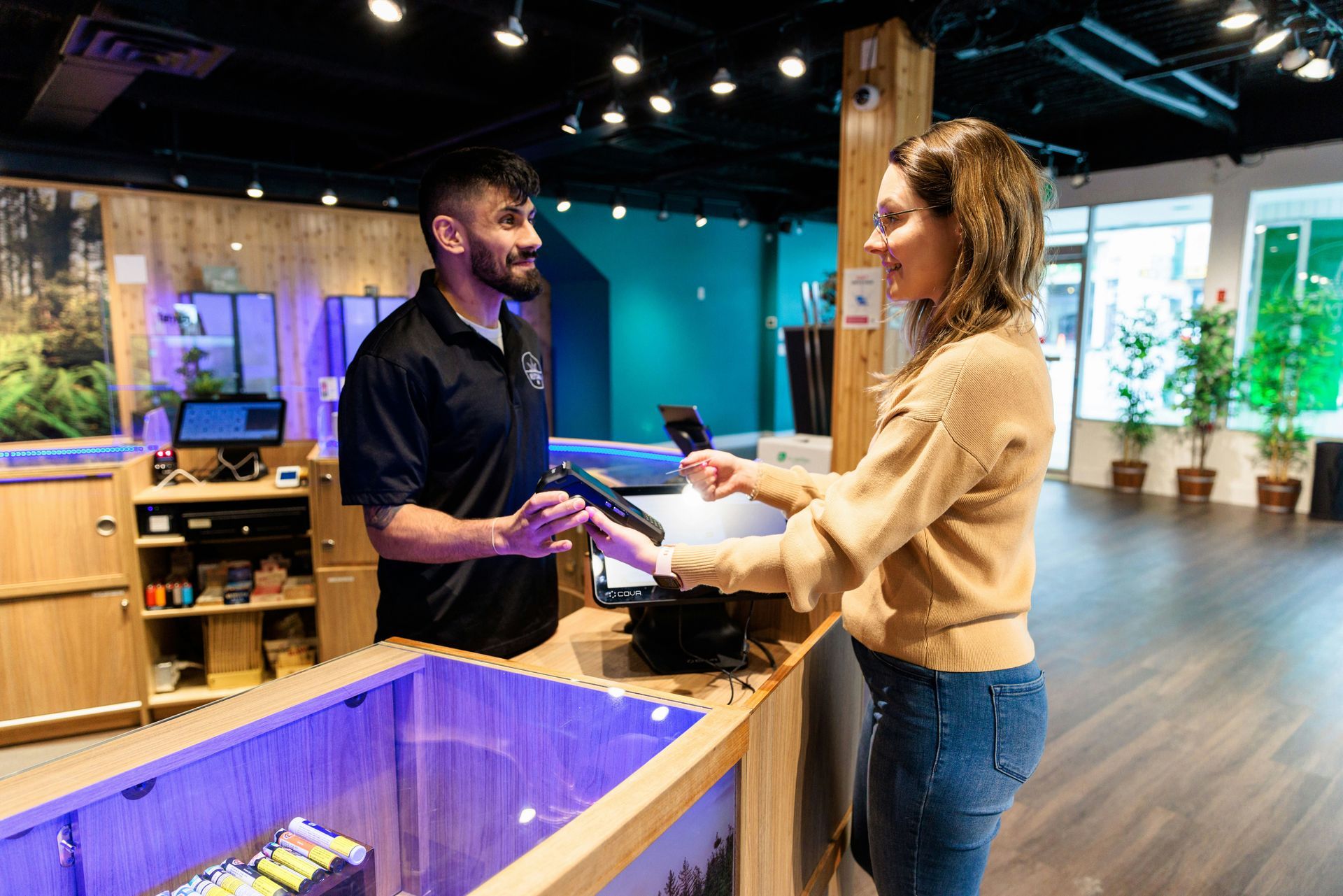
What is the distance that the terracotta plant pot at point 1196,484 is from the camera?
7.86 m

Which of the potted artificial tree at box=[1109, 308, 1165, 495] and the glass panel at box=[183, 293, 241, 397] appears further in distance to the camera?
the potted artificial tree at box=[1109, 308, 1165, 495]

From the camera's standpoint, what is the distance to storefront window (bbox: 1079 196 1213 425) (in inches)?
325

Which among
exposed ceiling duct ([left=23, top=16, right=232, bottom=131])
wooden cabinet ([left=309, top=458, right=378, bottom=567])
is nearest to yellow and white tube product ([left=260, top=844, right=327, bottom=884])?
wooden cabinet ([left=309, top=458, right=378, bottom=567])

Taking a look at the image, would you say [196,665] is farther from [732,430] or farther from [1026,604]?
[732,430]

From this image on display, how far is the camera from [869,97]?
396 centimetres

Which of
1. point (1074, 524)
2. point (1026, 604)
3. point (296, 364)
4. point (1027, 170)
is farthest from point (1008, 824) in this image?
point (296, 364)

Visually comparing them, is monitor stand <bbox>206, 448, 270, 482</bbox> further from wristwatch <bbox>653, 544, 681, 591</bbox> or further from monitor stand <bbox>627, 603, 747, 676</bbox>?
wristwatch <bbox>653, 544, 681, 591</bbox>

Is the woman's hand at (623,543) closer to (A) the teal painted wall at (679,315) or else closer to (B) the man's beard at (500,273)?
(B) the man's beard at (500,273)

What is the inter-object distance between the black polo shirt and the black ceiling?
3.17 meters

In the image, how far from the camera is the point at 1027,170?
110 centimetres

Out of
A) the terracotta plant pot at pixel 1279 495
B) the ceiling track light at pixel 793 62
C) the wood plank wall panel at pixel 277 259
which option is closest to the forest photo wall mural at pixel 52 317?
the wood plank wall panel at pixel 277 259

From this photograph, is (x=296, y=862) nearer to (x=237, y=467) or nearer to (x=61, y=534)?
(x=61, y=534)

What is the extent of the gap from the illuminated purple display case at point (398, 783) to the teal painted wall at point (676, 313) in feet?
26.2

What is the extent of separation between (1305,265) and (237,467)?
8.81 m
